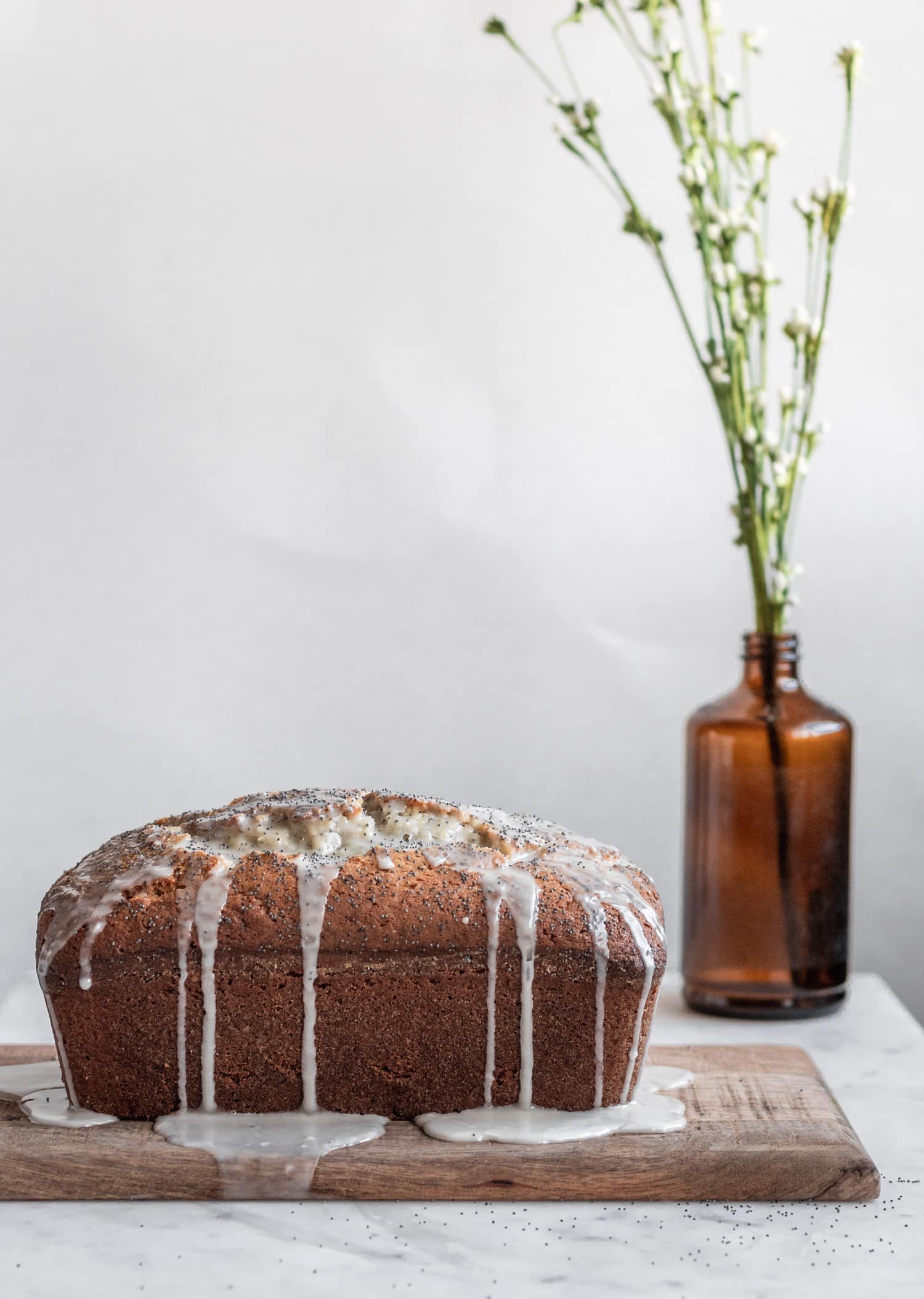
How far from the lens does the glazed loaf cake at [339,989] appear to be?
1275 millimetres

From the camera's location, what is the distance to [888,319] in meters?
→ 2.27

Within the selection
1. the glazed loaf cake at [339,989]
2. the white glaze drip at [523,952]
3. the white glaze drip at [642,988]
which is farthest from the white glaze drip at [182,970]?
the white glaze drip at [642,988]

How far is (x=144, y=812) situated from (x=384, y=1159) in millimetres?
1219

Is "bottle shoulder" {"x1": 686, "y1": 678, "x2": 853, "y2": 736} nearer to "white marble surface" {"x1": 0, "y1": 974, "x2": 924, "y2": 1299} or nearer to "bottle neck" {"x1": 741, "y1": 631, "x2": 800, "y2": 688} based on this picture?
"bottle neck" {"x1": 741, "y1": 631, "x2": 800, "y2": 688}

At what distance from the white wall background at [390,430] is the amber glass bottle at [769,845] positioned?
1.63ft

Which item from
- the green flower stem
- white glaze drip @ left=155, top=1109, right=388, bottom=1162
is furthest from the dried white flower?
white glaze drip @ left=155, top=1109, right=388, bottom=1162

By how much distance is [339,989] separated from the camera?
1.29 m

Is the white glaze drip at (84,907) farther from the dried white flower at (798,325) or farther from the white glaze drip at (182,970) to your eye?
the dried white flower at (798,325)

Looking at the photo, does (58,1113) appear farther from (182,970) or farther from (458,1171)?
(458,1171)

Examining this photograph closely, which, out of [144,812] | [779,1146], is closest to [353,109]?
[144,812]

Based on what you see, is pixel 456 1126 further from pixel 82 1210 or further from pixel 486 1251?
pixel 82 1210

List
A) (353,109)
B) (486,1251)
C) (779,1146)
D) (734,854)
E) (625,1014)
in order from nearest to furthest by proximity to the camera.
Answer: (486,1251)
(779,1146)
(625,1014)
(734,854)
(353,109)

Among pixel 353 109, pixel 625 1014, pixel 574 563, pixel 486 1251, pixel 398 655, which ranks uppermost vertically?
pixel 353 109

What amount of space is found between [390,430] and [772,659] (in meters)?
0.77
